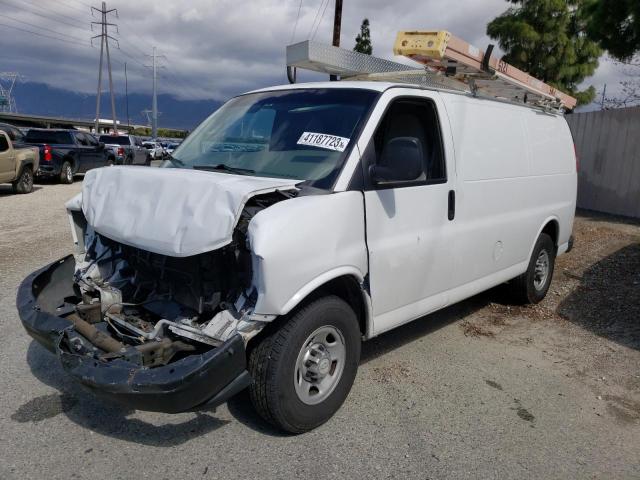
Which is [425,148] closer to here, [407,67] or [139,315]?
[407,67]

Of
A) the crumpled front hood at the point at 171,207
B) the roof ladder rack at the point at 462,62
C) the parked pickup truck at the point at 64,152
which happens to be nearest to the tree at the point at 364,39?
the parked pickup truck at the point at 64,152

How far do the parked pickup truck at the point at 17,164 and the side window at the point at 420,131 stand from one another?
13.1 meters

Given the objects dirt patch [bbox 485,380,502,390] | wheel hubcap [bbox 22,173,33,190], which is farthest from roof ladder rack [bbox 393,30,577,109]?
wheel hubcap [bbox 22,173,33,190]

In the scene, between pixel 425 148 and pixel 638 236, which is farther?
pixel 638 236

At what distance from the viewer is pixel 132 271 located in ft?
12.8

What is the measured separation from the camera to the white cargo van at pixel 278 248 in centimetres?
293

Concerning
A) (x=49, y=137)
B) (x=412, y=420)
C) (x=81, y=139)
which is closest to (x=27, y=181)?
(x=49, y=137)

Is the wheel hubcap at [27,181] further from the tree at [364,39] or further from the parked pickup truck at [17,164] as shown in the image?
the tree at [364,39]

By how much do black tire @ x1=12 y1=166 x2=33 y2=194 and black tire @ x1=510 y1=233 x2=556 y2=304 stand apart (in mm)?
13579

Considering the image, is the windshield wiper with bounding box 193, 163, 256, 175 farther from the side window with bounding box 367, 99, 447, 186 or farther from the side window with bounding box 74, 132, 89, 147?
the side window with bounding box 74, 132, 89, 147

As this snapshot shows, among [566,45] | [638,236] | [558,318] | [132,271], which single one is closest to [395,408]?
[132,271]

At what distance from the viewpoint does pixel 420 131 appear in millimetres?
4246

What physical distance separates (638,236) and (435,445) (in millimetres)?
8142

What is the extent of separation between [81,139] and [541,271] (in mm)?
17315
